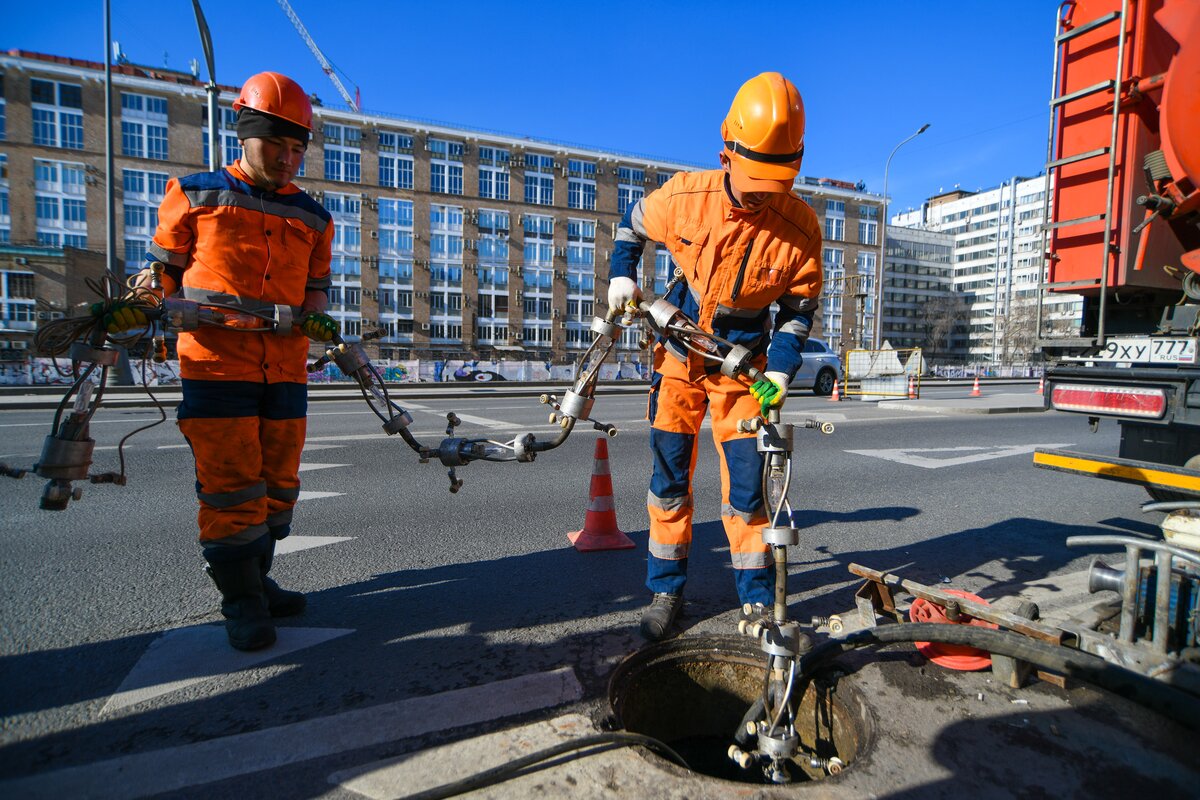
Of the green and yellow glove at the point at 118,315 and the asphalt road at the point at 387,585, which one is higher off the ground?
the green and yellow glove at the point at 118,315

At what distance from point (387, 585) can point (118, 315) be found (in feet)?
5.62

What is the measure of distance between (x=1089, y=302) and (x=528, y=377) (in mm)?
35971

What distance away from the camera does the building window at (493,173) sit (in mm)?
50594

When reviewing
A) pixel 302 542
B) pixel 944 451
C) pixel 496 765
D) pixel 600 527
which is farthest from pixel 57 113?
pixel 496 765

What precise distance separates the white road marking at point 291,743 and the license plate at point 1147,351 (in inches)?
149

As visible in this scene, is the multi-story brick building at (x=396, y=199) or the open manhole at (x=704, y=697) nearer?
the open manhole at (x=704, y=697)

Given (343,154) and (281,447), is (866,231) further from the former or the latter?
(281,447)

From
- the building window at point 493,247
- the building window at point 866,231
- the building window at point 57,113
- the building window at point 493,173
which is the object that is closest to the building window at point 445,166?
the building window at point 493,173

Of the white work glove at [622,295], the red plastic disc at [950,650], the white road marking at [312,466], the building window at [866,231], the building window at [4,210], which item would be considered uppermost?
the building window at [866,231]

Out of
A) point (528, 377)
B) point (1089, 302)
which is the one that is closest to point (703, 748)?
point (1089, 302)

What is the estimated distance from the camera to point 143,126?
1652 inches

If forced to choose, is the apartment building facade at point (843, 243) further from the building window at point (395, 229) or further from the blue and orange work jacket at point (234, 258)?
the blue and orange work jacket at point (234, 258)

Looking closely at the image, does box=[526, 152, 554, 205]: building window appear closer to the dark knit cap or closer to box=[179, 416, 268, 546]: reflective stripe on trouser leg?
the dark knit cap

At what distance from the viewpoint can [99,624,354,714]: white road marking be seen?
212 cm
